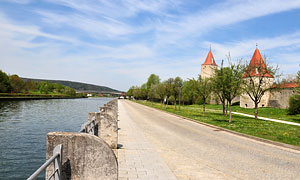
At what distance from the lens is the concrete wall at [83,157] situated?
3.58 m

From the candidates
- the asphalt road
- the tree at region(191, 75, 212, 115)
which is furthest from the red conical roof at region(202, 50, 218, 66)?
the asphalt road

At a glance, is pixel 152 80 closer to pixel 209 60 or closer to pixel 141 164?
pixel 209 60

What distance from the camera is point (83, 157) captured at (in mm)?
3666

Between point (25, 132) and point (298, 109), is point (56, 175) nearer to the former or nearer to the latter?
point (25, 132)

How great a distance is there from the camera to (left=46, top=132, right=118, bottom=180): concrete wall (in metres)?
3.58

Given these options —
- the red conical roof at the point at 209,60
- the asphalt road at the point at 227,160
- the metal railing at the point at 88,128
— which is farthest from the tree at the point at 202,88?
the red conical roof at the point at 209,60

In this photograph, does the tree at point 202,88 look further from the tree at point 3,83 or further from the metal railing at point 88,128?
the tree at point 3,83

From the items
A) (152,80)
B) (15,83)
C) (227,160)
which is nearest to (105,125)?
(227,160)

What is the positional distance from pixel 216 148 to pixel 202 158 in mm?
2157

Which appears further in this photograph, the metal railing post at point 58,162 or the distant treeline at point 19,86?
the distant treeline at point 19,86


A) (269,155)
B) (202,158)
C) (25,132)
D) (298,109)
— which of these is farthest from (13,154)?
(298,109)

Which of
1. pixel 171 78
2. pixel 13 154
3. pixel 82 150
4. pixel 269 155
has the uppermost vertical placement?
pixel 171 78

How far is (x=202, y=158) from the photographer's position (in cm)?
832

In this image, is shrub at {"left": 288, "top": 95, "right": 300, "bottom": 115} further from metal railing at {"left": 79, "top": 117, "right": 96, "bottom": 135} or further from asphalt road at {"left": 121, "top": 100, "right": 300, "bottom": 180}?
metal railing at {"left": 79, "top": 117, "right": 96, "bottom": 135}
